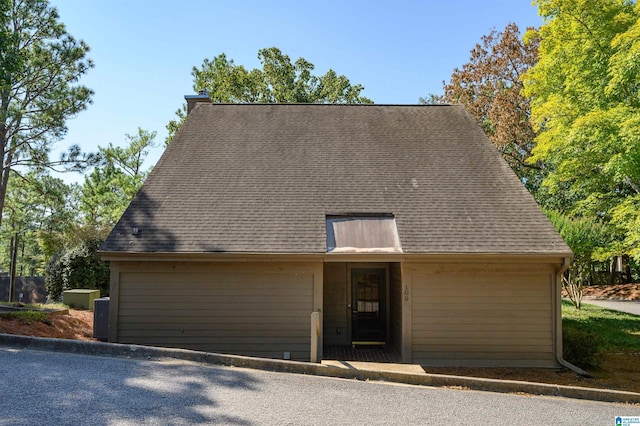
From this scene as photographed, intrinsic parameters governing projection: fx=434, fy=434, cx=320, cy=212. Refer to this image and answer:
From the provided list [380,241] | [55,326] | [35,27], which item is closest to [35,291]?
[35,27]

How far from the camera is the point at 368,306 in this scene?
1077 cm

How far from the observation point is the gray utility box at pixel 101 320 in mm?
9365

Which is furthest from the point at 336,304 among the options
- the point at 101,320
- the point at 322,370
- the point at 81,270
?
the point at 81,270

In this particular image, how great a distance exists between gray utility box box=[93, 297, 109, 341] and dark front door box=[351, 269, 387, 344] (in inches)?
221

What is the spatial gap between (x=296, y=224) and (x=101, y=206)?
2871 centimetres

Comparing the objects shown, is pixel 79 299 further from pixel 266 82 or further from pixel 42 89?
pixel 266 82

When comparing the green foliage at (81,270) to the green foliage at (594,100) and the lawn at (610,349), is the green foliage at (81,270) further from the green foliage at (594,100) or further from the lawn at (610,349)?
the green foliage at (594,100)

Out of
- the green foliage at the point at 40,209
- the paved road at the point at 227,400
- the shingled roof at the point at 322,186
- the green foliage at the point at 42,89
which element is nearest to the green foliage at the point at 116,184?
the green foliage at the point at 40,209

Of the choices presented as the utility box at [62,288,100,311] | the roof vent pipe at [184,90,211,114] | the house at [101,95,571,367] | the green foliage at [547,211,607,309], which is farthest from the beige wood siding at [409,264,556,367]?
the utility box at [62,288,100,311]

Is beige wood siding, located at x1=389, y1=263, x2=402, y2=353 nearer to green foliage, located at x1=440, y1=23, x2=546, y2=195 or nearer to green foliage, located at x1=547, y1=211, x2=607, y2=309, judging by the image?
green foliage, located at x1=547, y1=211, x2=607, y2=309

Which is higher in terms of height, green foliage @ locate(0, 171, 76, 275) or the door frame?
green foliage @ locate(0, 171, 76, 275)

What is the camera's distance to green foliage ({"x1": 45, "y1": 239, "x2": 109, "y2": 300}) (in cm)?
1520

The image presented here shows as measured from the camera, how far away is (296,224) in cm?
951

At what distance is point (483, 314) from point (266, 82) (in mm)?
22470
